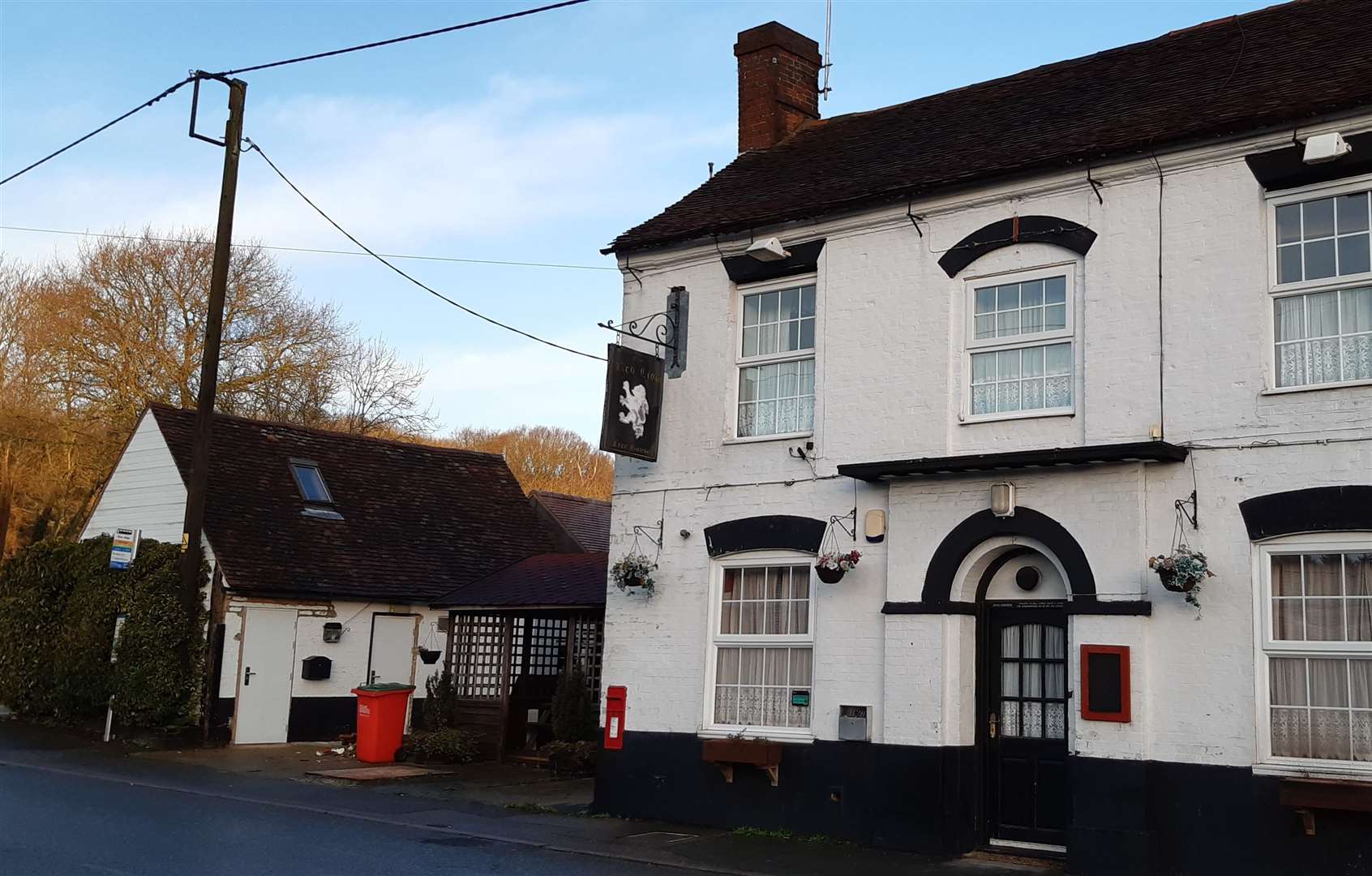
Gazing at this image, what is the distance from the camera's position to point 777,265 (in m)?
14.0

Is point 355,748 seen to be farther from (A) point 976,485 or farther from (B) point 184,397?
(B) point 184,397

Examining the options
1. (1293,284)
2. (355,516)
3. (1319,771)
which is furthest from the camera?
(355,516)

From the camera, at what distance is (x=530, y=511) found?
2848cm

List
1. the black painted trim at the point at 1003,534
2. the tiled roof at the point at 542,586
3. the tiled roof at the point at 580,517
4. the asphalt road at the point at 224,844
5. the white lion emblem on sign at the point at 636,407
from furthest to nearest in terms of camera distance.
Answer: the tiled roof at the point at 580,517 < the tiled roof at the point at 542,586 < the white lion emblem on sign at the point at 636,407 < the black painted trim at the point at 1003,534 < the asphalt road at the point at 224,844

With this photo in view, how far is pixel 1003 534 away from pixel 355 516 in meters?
15.9

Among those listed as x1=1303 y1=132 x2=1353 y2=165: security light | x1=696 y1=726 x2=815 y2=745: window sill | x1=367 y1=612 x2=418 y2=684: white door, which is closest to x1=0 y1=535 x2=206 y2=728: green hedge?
x1=367 y1=612 x2=418 y2=684: white door

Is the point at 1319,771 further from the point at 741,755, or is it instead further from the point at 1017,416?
the point at 741,755

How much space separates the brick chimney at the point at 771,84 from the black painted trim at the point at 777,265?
3.57 m

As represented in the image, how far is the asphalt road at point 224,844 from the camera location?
32.5ft

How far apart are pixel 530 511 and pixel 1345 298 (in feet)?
66.7

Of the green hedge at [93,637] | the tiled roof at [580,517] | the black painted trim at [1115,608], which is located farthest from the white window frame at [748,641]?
the tiled roof at [580,517]

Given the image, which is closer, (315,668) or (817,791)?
(817,791)

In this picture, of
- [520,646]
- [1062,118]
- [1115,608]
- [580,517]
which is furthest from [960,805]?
[580,517]

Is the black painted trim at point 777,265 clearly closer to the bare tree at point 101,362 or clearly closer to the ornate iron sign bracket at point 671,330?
the ornate iron sign bracket at point 671,330
